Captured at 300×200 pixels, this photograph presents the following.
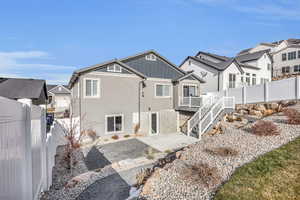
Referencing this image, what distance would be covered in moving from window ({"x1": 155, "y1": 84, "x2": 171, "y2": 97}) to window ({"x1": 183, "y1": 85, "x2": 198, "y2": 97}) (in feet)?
5.23

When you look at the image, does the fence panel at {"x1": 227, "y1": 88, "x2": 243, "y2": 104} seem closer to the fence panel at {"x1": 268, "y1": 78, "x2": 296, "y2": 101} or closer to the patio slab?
the fence panel at {"x1": 268, "y1": 78, "x2": 296, "y2": 101}

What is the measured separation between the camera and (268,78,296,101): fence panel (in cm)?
1056

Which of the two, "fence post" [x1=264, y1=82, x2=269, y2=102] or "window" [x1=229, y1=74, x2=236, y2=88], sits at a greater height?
"window" [x1=229, y1=74, x2=236, y2=88]

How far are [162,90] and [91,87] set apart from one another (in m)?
6.44

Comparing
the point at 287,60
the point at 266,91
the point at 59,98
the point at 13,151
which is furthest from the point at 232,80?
the point at 59,98

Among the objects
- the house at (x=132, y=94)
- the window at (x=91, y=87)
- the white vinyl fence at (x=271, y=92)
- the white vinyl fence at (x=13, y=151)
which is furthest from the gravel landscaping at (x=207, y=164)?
the window at (x=91, y=87)

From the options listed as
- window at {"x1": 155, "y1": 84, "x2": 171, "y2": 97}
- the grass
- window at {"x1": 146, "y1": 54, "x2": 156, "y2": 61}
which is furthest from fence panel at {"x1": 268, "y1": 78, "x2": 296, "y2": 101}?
window at {"x1": 146, "y1": 54, "x2": 156, "y2": 61}

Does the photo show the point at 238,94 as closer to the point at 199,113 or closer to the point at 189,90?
the point at 189,90

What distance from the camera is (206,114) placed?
11.8 metres

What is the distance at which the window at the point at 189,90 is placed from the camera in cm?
1503

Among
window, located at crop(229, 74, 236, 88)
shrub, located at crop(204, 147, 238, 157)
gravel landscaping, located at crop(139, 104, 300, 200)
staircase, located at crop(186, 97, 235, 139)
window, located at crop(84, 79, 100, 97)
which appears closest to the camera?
gravel landscaping, located at crop(139, 104, 300, 200)

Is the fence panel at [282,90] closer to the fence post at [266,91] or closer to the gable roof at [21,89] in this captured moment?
the fence post at [266,91]

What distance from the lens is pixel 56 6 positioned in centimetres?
896

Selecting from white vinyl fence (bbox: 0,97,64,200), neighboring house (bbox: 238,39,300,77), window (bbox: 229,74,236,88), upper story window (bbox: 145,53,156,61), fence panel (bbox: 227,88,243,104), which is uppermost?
neighboring house (bbox: 238,39,300,77)
